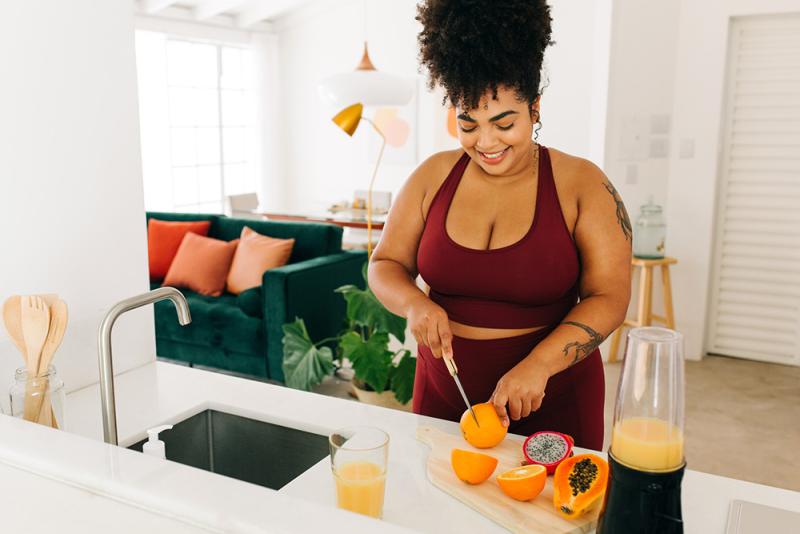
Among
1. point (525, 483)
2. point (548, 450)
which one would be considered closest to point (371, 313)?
point (548, 450)

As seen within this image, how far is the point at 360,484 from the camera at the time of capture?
1035 mm

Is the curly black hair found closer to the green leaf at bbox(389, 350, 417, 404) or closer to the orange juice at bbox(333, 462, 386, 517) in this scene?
the orange juice at bbox(333, 462, 386, 517)

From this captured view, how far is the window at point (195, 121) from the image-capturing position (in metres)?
6.69

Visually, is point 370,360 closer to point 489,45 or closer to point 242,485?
point 489,45

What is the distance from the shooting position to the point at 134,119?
5.51 feet

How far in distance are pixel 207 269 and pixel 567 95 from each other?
269 centimetres

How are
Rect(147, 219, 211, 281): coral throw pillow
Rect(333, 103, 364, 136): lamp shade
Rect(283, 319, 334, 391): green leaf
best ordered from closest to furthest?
1. Rect(333, 103, 364, 136): lamp shade
2. Rect(283, 319, 334, 391): green leaf
3. Rect(147, 219, 211, 281): coral throw pillow

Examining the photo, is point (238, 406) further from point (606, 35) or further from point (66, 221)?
point (606, 35)

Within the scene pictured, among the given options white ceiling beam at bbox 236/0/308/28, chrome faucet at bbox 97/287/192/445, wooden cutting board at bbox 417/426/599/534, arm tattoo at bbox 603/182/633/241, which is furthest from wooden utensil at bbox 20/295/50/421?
white ceiling beam at bbox 236/0/308/28

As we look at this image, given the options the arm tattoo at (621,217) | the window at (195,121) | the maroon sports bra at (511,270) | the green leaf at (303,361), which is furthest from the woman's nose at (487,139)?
the window at (195,121)

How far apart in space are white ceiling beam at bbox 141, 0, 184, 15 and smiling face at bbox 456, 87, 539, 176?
554 cm

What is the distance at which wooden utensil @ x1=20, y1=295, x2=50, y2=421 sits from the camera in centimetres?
129

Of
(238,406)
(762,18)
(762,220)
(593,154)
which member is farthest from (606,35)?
(238,406)

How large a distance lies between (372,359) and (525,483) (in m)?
2.08
